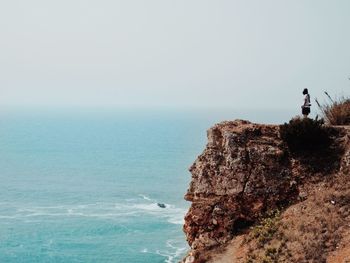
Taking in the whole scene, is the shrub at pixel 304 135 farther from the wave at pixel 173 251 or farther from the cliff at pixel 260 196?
the wave at pixel 173 251

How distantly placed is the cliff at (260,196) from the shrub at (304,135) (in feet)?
1.16

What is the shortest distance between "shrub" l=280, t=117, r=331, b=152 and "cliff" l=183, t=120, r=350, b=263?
35cm

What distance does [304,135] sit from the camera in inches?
944

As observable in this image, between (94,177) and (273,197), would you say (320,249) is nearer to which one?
(273,197)

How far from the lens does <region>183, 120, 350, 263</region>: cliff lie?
67.5ft

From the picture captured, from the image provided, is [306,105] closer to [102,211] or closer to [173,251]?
[173,251]

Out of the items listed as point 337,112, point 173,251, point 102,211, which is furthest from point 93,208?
point 337,112

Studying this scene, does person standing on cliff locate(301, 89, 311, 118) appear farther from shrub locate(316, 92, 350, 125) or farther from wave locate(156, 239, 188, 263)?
wave locate(156, 239, 188, 263)

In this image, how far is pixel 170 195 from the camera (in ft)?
337

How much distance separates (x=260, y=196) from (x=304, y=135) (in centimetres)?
350

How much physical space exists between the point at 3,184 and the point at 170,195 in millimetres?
38750

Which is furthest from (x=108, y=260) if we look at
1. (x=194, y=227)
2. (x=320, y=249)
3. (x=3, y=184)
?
(x=3, y=184)

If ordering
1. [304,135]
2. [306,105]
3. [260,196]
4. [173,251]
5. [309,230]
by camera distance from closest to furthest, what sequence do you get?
[309,230] < [260,196] < [304,135] < [306,105] < [173,251]

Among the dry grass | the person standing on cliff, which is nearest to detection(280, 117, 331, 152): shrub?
the dry grass
